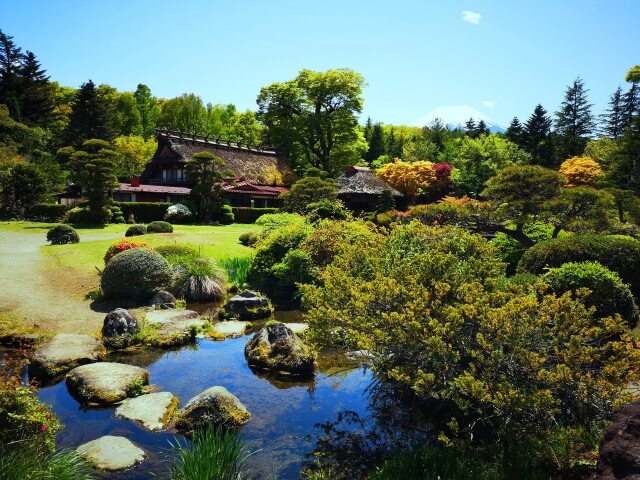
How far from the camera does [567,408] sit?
558 centimetres

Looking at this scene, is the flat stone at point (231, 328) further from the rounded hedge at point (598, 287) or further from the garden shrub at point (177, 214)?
the garden shrub at point (177, 214)

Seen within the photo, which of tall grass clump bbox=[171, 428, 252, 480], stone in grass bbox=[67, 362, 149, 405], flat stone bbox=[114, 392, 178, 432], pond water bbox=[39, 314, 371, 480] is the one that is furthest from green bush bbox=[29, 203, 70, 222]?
tall grass clump bbox=[171, 428, 252, 480]

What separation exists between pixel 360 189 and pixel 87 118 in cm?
3700

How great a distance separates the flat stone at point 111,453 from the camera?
5.48 m

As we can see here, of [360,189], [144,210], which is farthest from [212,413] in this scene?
[360,189]

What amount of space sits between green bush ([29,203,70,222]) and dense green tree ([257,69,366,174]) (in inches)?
1132

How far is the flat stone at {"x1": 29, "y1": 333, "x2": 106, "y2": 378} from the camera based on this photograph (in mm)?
8445

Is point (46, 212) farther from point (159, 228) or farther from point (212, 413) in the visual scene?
point (212, 413)

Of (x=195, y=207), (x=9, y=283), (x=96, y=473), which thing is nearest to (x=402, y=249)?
(x=96, y=473)

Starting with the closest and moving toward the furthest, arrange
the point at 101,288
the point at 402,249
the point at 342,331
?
the point at 342,331
the point at 402,249
the point at 101,288

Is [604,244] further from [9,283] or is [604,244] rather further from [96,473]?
[9,283]

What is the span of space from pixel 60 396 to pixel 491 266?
308 inches

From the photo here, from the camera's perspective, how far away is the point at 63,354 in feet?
29.1

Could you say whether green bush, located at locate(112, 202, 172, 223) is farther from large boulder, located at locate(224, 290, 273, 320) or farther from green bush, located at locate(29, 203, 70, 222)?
large boulder, located at locate(224, 290, 273, 320)
